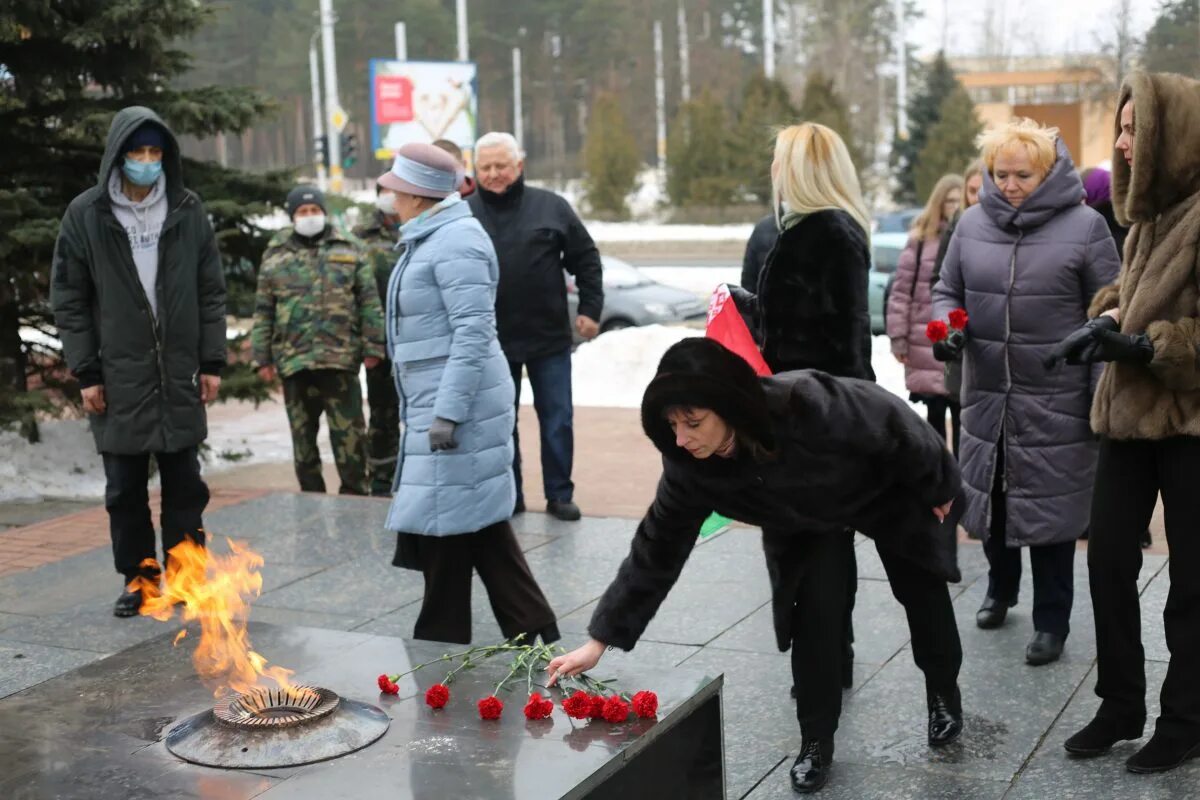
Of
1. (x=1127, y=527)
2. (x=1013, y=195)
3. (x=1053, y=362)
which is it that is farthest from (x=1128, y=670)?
(x=1013, y=195)

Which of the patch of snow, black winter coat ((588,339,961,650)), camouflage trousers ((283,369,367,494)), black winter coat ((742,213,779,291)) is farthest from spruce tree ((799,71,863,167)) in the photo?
black winter coat ((588,339,961,650))

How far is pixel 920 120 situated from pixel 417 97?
765 inches

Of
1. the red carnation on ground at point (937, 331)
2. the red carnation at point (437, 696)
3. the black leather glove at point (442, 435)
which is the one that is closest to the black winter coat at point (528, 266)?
the black leather glove at point (442, 435)

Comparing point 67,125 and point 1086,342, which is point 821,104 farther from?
point 1086,342

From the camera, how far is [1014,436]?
5.64 m

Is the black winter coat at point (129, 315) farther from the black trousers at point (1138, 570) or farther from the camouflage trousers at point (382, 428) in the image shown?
the black trousers at point (1138, 570)

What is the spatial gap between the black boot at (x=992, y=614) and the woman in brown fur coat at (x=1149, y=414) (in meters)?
1.34

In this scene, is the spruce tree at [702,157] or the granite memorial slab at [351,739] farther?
the spruce tree at [702,157]

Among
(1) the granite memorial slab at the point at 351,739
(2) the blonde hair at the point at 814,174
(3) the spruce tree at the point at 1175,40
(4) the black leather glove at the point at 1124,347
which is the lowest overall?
(1) the granite memorial slab at the point at 351,739

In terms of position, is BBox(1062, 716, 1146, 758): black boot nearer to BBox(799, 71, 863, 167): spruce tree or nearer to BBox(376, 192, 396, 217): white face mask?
BBox(376, 192, 396, 217): white face mask

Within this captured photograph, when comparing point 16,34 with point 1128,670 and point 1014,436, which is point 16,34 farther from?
point 1128,670

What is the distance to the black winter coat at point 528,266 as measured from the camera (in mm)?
8094

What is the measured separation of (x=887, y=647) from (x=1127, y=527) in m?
1.41

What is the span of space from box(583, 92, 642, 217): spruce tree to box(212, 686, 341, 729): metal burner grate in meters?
45.8
